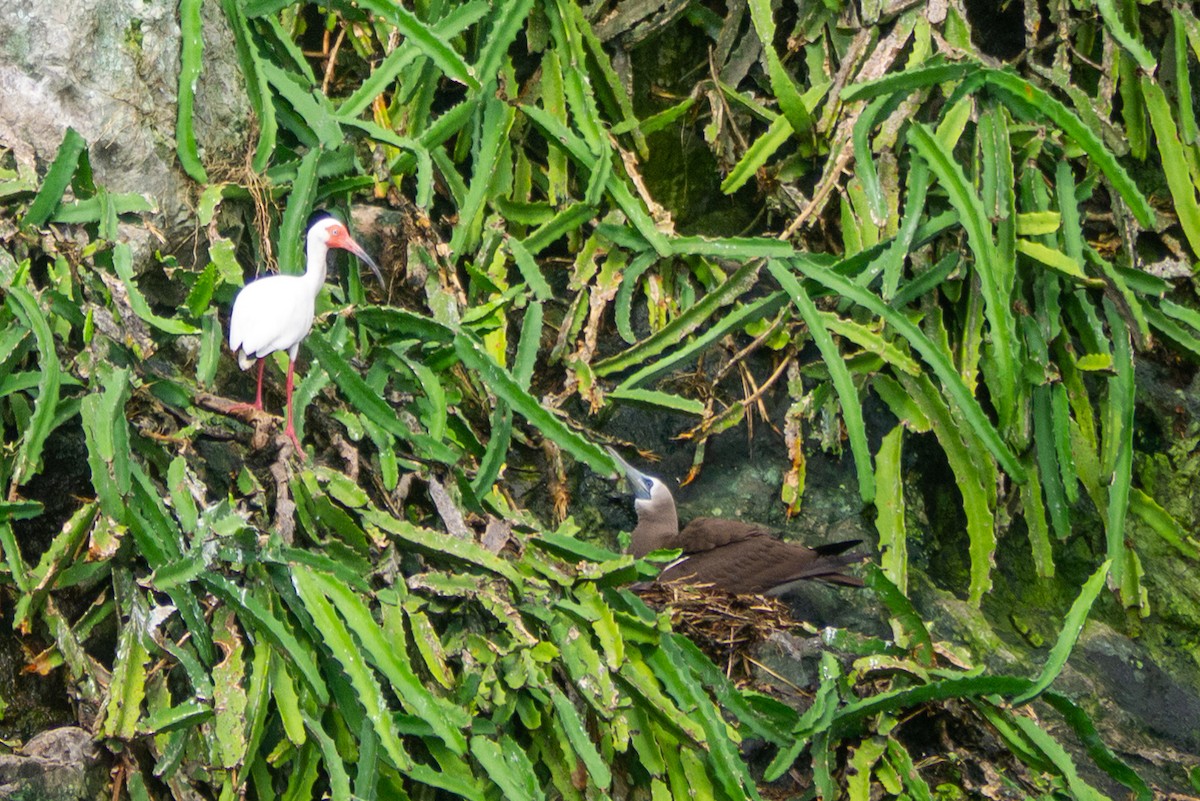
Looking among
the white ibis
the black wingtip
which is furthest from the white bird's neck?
the black wingtip

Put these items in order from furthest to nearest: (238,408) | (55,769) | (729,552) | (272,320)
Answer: (729,552) < (238,408) < (272,320) < (55,769)

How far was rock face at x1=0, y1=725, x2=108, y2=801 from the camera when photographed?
304 centimetres

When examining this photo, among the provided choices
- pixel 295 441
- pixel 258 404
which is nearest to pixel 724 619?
pixel 295 441

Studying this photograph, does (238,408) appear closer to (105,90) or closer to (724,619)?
(105,90)

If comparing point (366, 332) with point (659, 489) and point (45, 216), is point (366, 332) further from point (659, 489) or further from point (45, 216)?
point (659, 489)

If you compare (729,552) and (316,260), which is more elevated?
(316,260)

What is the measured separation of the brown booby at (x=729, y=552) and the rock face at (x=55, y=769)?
186 centimetres

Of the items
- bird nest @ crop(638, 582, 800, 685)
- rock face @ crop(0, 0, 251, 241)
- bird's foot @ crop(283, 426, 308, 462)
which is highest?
rock face @ crop(0, 0, 251, 241)

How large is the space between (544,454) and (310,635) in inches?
60.0

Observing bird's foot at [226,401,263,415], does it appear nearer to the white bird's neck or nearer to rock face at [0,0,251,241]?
the white bird's neck

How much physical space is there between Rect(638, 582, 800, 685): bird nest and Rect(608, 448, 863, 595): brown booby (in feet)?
0.14

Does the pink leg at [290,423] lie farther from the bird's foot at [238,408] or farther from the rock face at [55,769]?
the rock face at [55,769]

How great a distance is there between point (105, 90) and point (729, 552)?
245 cm

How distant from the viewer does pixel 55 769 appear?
308 centimetres
